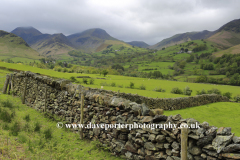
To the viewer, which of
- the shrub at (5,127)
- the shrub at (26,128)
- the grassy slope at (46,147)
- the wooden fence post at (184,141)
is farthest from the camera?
the shrub at (26,128)

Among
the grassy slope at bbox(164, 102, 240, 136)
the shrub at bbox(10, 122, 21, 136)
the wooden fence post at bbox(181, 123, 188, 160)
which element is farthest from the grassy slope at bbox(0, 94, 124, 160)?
the grassy slope at bbox(164, 102, 240, 136)

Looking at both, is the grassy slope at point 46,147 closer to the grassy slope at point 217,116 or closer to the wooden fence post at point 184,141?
the wooden fence post at point 184,141

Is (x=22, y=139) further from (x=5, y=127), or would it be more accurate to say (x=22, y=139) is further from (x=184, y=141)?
(x=184, y=141)

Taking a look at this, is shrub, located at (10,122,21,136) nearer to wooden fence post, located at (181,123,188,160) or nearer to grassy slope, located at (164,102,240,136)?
wooden fence post, located at (181,123,188,160)

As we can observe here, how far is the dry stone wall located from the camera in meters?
3.70

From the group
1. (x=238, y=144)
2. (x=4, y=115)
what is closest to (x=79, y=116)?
(x=4, y=115)

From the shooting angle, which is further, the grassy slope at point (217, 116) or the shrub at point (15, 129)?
the grassy slope at point (217, 116)

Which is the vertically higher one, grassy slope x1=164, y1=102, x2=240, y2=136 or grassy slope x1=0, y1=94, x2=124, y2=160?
grassy slope x1=0, y1=94, x2=124, y2=160

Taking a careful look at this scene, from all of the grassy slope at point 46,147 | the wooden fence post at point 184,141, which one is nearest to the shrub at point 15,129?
the grassy slope at point 46,147

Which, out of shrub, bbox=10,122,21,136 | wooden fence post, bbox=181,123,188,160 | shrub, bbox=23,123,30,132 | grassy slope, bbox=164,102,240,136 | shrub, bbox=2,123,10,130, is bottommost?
grassy slope, bbox=164,102,240,136

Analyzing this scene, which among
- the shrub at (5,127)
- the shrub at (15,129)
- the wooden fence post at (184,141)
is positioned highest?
the wooden fence post at (184,141)

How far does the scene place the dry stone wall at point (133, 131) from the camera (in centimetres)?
370

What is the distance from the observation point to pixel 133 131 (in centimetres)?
549

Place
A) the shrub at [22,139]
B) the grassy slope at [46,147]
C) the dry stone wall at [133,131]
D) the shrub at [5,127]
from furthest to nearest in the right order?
the shrub at [5,127] → the shrub at [22,139] → the grassy slope at [46,147] → the dry stone wall at [133,131]
